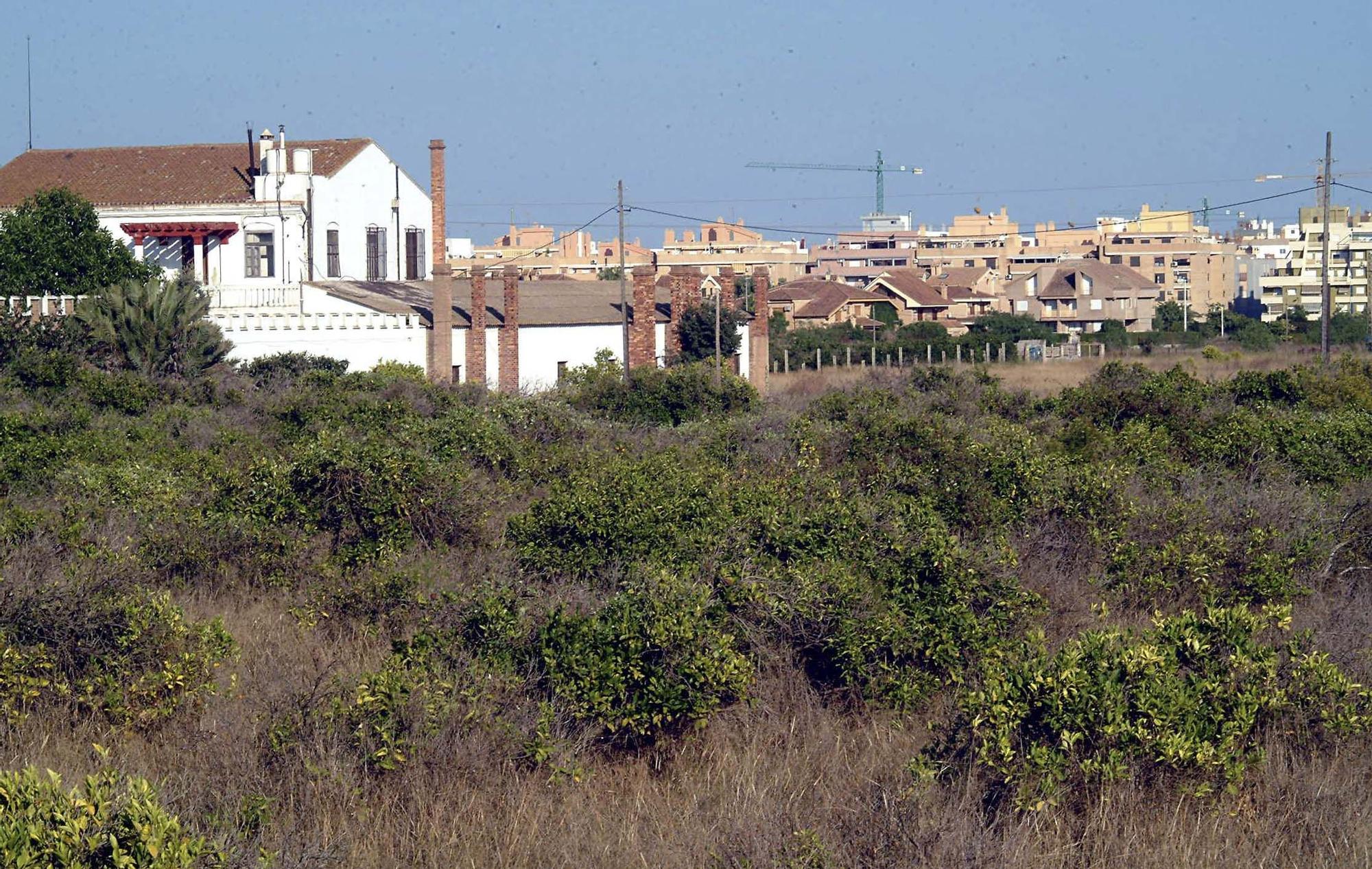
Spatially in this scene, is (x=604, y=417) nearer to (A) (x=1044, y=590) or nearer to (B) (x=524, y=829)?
(A) (x=1044, y=590)

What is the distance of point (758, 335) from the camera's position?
44.0 m

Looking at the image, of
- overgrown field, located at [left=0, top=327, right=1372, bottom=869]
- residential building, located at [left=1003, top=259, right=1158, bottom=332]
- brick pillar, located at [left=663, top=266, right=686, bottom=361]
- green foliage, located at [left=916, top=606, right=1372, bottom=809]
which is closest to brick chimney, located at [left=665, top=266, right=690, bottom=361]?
brick pillar, located at [left=663, top=266, right=686, bottom=361]

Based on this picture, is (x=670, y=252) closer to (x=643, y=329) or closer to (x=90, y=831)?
(x=643, y=329)

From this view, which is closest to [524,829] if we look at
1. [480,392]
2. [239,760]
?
[239,760]

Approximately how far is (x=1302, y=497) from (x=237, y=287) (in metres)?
31.4

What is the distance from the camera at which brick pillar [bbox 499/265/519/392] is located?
37625 mm

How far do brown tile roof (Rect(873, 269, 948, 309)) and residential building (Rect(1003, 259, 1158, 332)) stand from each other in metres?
6.16

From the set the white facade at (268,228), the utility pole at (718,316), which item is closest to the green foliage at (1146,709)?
the utility pole at (718,316)

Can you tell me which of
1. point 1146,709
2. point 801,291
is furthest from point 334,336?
point 801,291

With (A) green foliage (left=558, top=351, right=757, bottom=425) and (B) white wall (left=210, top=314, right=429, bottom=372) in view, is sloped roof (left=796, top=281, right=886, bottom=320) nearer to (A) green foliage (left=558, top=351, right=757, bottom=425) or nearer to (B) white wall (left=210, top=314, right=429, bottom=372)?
(B) white wall (left=210, top=314, right=429, bottom=372)

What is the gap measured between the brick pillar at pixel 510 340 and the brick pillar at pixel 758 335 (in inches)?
324

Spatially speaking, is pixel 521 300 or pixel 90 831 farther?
pixel 521 300

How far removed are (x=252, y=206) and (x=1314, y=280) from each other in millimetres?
79689

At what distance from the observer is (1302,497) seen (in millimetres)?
12555
